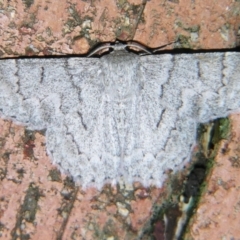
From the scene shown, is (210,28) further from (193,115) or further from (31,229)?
(31,229)

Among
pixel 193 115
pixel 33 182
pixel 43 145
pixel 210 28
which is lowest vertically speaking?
pixel 33 182

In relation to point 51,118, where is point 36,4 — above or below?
above

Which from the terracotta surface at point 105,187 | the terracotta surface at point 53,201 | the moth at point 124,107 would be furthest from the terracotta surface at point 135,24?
the terracotta surface at point 53,201

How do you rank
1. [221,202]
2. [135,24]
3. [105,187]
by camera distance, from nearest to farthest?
1. [221,202]
2. [105,187]
3. [135,24]

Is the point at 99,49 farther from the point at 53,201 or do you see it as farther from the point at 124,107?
the point at 53,201

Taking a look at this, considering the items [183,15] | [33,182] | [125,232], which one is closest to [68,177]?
[33,182]

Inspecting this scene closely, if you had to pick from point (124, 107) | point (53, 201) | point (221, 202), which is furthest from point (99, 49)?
point (221, 202)
